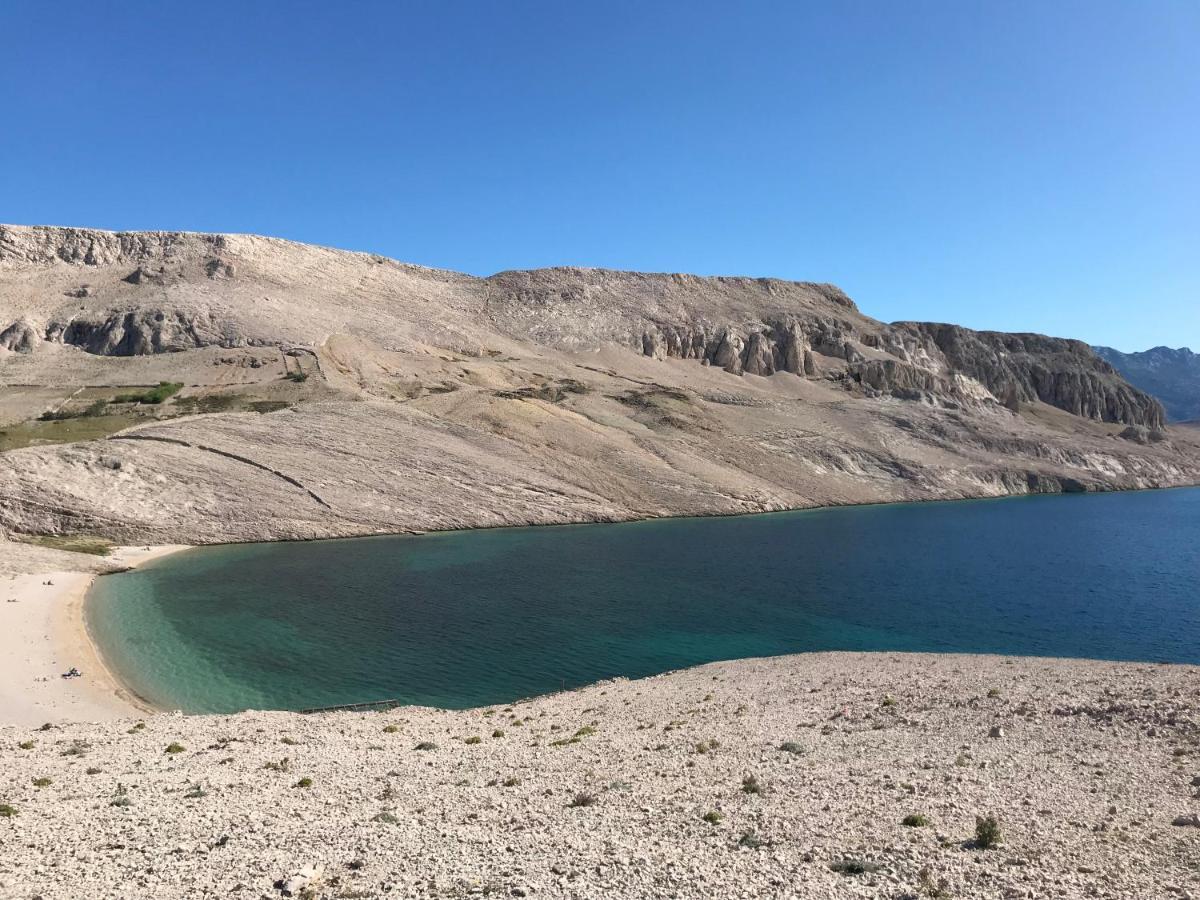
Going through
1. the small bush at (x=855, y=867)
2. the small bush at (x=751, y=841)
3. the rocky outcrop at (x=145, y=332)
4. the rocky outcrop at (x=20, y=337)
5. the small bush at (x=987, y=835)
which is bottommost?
the small bush at (x=751, y=841)

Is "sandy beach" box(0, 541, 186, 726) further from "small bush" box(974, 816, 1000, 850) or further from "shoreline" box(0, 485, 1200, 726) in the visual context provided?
"small bush" box(974, 816, 1000, 850)

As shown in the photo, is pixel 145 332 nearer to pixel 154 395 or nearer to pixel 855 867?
pixel 154 395

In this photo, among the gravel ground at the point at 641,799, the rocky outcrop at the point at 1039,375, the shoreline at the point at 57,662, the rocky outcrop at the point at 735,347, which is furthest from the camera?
the rocky outcrop at the point at 1039,375

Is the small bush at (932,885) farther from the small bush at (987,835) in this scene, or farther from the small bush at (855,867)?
the small bush at (987,835)

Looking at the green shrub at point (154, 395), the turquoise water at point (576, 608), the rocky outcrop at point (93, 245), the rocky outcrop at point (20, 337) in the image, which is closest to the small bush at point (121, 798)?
the turquoise water at point (576, 608)

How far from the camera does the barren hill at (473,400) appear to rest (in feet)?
209

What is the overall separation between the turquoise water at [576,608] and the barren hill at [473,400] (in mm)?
10422

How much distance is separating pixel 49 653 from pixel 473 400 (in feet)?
204

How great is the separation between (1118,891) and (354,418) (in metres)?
75.9

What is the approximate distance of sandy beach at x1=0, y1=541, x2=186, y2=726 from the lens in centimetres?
2266

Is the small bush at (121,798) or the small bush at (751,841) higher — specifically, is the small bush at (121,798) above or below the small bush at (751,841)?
below

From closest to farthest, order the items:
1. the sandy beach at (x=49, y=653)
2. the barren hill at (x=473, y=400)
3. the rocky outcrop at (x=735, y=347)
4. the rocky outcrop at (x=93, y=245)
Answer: the sandy beach at (x=49, y=653), the barren hill at (x=473, y=400), the rocky outcrop at (x=93, y=245), the rocky outcrop at (x=735, y=347)

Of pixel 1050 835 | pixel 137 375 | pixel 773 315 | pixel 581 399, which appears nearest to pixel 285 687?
pixel 1050 835

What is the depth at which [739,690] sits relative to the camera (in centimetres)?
2339
